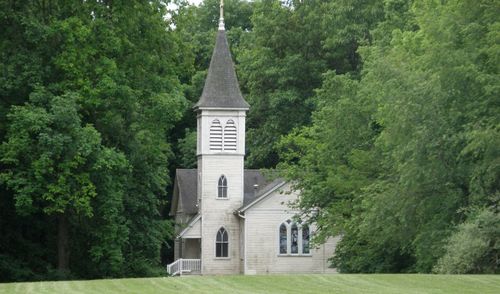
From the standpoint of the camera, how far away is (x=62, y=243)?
40906 millimetres

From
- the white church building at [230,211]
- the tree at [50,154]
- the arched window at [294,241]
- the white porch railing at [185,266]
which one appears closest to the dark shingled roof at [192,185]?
the white church building at [230,211]

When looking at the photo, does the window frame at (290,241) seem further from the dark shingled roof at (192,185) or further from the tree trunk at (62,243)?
the tree trunk at (62,243)

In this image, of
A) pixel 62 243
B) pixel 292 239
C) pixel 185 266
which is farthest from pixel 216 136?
pixel 62 243

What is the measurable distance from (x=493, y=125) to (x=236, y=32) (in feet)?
147

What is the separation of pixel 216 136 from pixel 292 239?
22.2ft

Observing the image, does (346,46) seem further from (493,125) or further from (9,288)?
(9,288)

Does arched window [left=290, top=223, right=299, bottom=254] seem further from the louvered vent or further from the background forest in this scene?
the background forest

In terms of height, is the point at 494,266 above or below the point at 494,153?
below

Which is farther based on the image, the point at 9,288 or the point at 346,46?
the point at 346,46

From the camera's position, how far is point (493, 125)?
36125mm

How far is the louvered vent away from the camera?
218 ft

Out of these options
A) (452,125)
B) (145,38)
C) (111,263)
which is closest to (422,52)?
(452,125)

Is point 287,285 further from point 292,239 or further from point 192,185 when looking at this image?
point 192,185

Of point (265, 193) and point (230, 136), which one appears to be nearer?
point (265, 193)
